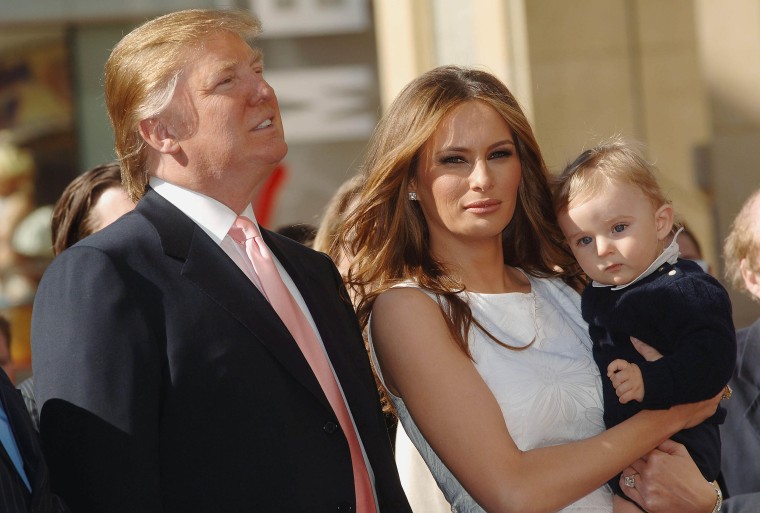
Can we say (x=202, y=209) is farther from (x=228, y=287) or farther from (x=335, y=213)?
(x=335, y=213)

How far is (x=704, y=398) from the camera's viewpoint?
3.15 m

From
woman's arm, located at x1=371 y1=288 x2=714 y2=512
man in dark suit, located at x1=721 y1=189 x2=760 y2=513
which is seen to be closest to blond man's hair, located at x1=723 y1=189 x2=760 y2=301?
man in dark suit, located at x1=721 y1=189 x2=760 y2=513

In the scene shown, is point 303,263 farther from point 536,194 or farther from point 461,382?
point 536,194

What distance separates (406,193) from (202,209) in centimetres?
78

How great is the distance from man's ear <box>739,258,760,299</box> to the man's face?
1.95 m

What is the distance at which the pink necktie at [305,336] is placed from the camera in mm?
2879

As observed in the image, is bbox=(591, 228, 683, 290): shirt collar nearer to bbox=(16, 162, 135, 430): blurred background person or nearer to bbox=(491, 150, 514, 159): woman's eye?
bbox=(491, 150, 514, 159): woman's eye

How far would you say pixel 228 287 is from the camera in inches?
108

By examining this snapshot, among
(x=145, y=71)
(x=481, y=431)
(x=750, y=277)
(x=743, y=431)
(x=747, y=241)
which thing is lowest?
(x=743, y=431)

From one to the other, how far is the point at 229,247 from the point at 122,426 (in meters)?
0.62

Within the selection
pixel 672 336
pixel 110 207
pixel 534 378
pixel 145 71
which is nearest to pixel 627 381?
pixel 672 336

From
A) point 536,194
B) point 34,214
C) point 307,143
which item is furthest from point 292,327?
point 34,214

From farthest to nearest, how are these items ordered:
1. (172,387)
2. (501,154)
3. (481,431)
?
(501,154) < (481,431) < (172,387)

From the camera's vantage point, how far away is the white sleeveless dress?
10.6 ft
